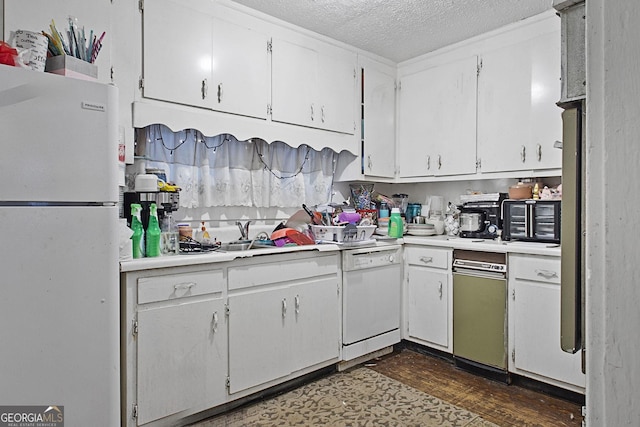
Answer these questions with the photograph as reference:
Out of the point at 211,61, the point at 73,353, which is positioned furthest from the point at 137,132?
the point at 73,353

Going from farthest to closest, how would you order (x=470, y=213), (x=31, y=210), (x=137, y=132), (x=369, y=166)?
(x=369, y=166) → (x=470, y=213) → (x=137, y=132) → (x=31, y=210)

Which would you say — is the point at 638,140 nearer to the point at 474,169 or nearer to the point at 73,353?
the point at 73,353

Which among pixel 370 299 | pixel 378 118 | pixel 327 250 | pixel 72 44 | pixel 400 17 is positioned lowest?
pixel 370 299

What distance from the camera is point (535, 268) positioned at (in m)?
2.62

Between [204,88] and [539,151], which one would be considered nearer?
[204,88]

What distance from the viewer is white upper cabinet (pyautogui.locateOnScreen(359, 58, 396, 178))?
351cm

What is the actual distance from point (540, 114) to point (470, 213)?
870 mm

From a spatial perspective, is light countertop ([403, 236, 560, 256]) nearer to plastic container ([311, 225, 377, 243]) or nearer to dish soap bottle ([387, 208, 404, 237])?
dish soap bottle ([387, 208, 404, 237])

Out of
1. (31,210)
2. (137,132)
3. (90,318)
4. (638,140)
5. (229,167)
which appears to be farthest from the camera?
(229,167)

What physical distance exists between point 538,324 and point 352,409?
1304 mm

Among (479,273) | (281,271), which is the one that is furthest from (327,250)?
(479,273)

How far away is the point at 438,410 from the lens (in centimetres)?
239

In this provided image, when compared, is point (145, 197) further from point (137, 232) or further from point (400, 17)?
point (400, 17)

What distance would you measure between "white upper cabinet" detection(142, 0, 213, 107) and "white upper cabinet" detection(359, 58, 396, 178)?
4.76 ft
